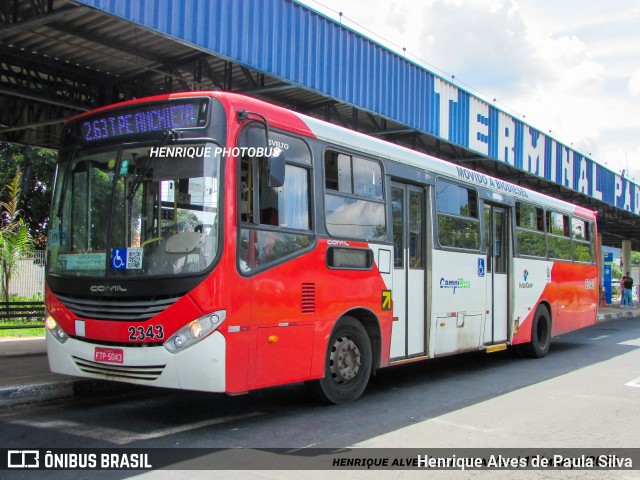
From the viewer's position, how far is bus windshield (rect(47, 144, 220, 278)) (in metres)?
5.80

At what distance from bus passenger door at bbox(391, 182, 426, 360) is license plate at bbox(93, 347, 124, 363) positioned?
366 cm

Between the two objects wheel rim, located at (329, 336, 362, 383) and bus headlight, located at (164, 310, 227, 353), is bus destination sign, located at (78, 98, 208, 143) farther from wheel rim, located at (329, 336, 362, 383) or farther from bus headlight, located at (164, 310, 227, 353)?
wheel rim, located at (329, 336, 362, 383)

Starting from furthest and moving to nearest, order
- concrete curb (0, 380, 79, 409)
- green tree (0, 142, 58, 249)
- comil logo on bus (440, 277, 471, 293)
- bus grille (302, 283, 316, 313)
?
green tree (0, 142, 58, 249), comil logo on bus (440, 277, 471, 293), concrete curb (0, 380, 79, 409), bus grille (302, 283, 316, 313)

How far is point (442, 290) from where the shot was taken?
30.1 feet

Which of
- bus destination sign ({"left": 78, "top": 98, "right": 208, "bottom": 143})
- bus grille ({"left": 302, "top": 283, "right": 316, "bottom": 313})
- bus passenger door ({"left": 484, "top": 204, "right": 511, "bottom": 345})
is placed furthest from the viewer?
bus passenger door ({"left": 484, "top": 204, "right": 511, "bottom": 345})

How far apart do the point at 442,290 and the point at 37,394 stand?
18.7 feet

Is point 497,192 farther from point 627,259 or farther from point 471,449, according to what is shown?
point 627,259

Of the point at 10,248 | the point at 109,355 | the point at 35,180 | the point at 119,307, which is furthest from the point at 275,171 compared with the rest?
Result: the point at 35,180

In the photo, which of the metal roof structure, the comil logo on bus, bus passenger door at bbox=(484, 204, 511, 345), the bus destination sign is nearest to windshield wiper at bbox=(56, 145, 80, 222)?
the bus destination sign

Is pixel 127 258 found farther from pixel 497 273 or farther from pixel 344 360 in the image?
pixel 497 273

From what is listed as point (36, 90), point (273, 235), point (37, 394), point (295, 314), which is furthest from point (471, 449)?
point (36, 90)

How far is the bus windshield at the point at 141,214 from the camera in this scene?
19.0ft

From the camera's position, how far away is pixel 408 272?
856cm

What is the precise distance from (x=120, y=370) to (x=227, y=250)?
5.21 ft
